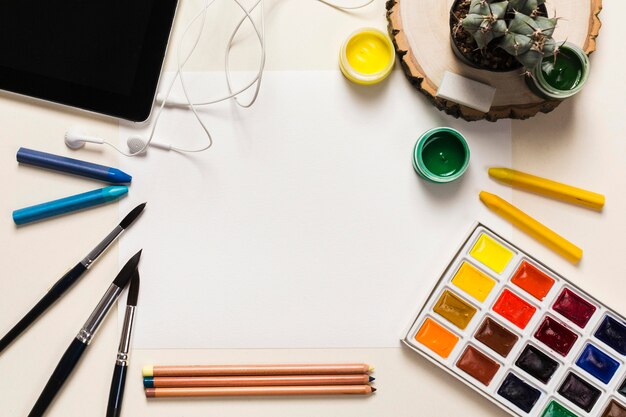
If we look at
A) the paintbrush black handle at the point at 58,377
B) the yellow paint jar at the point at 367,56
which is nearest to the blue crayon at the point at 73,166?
the paintbrush black handle at the point at 58,377

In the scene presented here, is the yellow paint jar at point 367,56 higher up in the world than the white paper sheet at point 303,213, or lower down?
higher up

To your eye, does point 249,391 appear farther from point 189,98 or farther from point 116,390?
point 189,98

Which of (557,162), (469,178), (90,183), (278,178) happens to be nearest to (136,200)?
(90,183)

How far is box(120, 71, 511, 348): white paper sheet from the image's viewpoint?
0.79 m

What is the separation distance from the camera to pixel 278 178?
79cm

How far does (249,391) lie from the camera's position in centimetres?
77

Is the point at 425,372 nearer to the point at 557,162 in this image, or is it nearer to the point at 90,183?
the point at 557,162

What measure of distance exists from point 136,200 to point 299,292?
276 mm

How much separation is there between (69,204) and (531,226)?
67cm

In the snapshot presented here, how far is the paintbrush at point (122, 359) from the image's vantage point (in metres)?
0.77

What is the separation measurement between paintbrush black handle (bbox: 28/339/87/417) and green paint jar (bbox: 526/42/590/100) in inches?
28.7

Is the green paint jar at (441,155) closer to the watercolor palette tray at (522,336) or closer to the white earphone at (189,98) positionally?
the watercolor palette tray at (522,336)

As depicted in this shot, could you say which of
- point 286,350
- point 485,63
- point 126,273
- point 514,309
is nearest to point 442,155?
point 485,63

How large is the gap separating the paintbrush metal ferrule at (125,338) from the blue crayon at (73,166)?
0.62 ft
